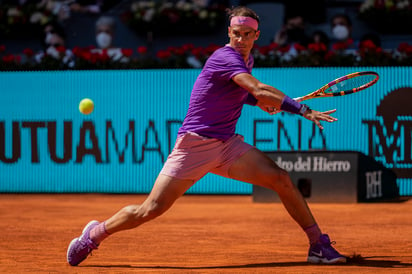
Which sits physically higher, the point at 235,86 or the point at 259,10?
the point at 259,10

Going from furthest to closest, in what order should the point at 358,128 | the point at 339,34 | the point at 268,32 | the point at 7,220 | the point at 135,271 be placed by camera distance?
the point at 268,32
the point at 339,34
the point at 358,128
the point at 7,220
the point at 135,271

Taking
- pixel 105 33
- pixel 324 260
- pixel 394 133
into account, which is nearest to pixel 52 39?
pixel 105 33

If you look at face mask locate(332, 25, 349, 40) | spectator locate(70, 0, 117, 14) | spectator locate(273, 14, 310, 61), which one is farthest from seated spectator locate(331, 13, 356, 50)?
spectator locate(70, 0, 117, 14)

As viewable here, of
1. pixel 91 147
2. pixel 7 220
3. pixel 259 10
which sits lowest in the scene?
pixel 7 220

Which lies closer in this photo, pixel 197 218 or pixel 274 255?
pixel 274 255

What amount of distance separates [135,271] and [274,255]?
1.25m

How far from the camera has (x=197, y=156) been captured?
573cm

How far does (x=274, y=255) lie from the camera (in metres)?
6.37

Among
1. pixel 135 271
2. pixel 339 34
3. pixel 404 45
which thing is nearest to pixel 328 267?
pixel 135 271

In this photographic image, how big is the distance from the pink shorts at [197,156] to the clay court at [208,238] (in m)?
0.68

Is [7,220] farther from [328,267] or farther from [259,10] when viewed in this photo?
[259,10]

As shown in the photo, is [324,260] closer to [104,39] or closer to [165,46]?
[104,39]

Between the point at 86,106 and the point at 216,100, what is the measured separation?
5.73 meters

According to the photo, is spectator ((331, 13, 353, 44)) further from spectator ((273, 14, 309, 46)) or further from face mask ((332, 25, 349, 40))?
spectator ((273, 14, 309, 46))
